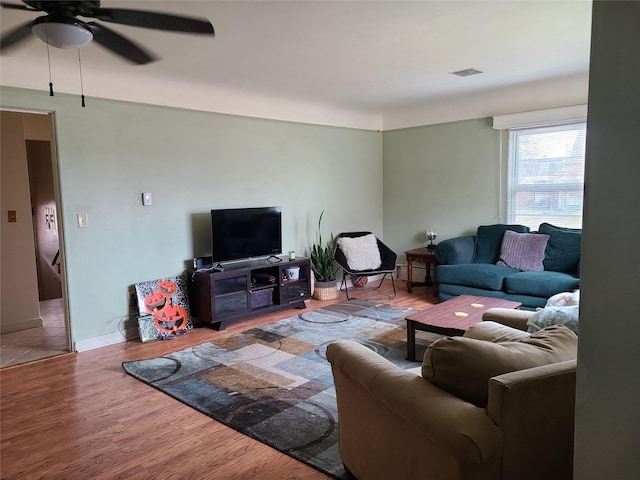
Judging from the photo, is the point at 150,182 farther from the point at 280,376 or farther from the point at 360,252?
the point at 360,252

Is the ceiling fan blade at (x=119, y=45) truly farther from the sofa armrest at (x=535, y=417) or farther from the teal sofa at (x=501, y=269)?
the teal sofa at (x=501, y=269)

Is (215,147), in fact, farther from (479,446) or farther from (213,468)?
(479,446)

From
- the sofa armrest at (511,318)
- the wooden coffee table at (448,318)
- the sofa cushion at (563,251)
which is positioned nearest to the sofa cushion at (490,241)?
the sofa cushion at (563,251)

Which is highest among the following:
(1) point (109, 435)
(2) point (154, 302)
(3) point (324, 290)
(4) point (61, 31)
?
(4) point (61, 31)

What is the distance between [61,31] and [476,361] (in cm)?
224

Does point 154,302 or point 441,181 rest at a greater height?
point 441,181

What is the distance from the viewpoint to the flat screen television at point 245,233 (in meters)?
4.57

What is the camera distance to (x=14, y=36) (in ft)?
7.77

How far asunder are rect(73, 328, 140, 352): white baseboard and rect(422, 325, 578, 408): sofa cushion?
3409 mm

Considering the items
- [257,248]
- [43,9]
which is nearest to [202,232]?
[257,248]

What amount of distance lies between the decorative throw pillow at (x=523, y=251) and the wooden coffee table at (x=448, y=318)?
48.9 inches

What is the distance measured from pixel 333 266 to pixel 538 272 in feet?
8.08

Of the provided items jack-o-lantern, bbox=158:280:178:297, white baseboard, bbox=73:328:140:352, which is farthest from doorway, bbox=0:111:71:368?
jack-o-lantern, bbox=158:280:178:297

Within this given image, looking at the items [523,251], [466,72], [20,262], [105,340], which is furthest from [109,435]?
[523,251]
